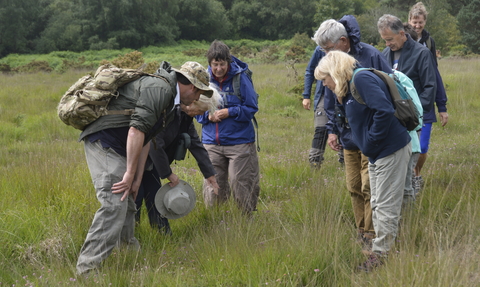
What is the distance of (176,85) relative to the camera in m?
3.69

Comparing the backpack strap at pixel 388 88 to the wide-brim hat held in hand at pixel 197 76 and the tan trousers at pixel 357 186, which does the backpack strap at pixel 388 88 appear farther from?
the wide-brim hat held in hand at pixel 197 76

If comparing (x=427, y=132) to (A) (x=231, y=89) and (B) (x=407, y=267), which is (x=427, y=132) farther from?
(B) (x=407, y=267)

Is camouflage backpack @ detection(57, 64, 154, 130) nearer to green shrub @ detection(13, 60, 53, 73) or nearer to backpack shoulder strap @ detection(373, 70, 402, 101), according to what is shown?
backpack shoulder strap @ detection(373, 70, 402, 101)

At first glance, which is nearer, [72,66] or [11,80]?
[11,80]

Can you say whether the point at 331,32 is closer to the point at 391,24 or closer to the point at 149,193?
the point at 391,24

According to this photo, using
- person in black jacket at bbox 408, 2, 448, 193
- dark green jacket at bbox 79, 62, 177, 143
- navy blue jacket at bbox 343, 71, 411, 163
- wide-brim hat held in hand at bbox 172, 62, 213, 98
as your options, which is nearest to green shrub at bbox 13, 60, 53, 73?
person in black jacket at bbox 408, 2, 448, 193

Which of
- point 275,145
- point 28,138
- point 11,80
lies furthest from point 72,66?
point 275,145

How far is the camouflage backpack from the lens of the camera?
343cm

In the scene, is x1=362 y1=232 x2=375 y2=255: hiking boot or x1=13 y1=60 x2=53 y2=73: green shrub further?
x1=13 y1=60 x2=53 y2=73: green shrub

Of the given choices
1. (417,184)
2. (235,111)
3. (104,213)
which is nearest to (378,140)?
(235,111)

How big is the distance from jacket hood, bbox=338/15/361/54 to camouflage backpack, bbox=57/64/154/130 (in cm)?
230

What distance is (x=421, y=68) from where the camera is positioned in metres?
5.16

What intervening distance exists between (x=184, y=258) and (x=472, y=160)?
5.30 meters

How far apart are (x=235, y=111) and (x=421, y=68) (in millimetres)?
2088
